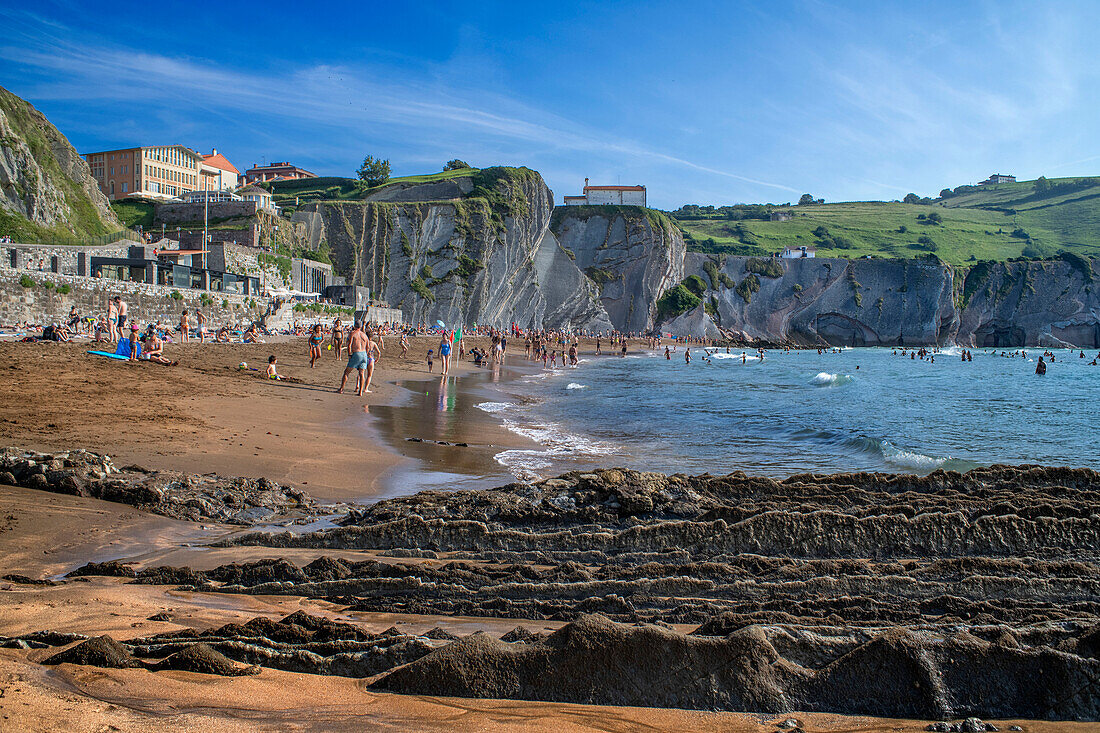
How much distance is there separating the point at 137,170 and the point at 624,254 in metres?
58.8

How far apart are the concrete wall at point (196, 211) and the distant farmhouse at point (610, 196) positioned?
57.1 metres

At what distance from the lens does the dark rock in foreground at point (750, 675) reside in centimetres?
284

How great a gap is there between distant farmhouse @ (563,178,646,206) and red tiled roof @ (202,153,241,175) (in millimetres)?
47413

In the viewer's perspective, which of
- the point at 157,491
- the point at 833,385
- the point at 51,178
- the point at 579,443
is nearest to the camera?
the point at 157,491

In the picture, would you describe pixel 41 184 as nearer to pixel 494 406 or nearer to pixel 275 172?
pixel 494 406

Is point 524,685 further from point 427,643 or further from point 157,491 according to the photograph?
point 157,491

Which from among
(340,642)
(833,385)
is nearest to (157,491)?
(340,642)

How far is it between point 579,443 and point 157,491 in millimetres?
8083

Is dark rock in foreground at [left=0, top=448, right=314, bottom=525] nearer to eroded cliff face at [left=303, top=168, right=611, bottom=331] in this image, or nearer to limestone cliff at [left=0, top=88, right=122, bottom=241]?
limestone cliff at [left=0, top=88, right=122, bottom=241]

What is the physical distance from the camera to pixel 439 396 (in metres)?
20.0

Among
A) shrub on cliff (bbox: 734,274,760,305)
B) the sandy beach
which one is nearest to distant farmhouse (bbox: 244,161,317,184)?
shrub on cliff (bbox: 734,274,760,305)

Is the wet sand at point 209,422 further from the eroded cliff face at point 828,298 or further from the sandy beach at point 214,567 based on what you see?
the eroded cliff face at point 828,298

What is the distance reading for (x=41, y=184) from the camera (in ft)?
122

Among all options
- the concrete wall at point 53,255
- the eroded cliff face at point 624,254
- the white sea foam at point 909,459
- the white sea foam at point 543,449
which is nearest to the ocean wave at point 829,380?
the white sea foam at point 909,459
